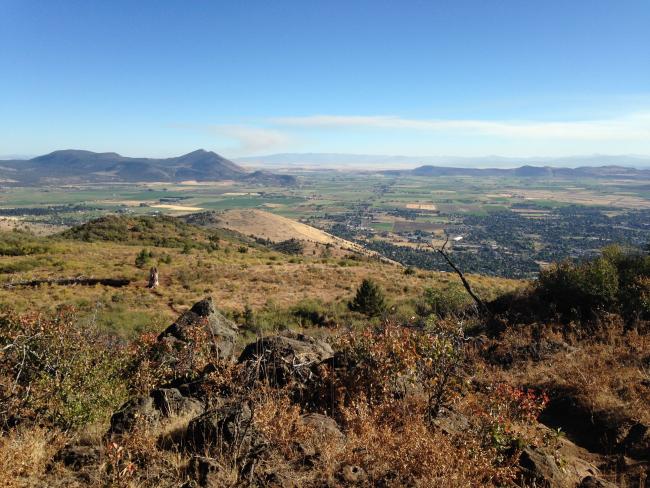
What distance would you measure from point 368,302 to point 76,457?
54.3ft

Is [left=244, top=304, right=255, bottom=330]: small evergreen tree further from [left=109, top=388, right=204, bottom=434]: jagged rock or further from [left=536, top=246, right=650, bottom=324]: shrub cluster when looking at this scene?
[left=536, top=246, right=650, bottom=324]: shrub cluster

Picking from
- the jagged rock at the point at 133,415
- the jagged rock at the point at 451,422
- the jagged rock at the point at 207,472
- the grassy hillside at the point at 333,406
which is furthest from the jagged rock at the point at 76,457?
the jagged rock at the point at 451,422

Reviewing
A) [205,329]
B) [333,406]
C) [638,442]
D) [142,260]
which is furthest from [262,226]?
[638,442]

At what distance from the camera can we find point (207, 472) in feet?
14.6

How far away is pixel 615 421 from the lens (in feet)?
22.3

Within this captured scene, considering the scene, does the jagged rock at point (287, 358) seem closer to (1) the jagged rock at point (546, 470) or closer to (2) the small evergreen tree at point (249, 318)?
(1) the jagged rock at point (546, 470)

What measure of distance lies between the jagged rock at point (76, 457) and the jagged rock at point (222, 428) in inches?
44.1

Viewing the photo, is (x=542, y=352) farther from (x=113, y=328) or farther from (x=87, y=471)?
(x=113, y=328)

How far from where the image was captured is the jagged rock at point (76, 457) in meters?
4.77

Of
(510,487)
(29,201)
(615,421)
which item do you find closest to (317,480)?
(510,487)

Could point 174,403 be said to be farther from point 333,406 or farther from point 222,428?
point 333,406

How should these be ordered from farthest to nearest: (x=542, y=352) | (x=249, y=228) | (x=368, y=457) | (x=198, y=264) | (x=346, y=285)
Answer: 1. (x=249, y=228)
2. (x=198, y=264)
3. (x=346, y=285)
4. (x=542, y=352)
5. (x=368, y=457)

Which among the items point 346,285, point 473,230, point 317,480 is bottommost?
point 473,230

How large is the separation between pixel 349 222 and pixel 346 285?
134065 mm
